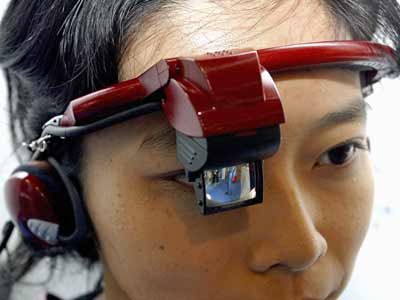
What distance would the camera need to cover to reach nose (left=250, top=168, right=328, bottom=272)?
31.0 inches

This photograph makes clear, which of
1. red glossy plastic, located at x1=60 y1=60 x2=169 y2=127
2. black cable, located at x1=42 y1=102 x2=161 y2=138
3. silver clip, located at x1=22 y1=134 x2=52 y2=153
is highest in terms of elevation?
red glossy plastic, located at x1=60 y1=60 x2=169 y2=127

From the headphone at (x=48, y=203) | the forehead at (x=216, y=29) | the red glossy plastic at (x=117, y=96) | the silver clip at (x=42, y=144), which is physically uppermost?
the forehead at (x=216, y=29)

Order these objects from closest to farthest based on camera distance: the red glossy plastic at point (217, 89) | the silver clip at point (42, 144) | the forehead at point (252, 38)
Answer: the red glossy plastic at point (217, 89) → the forehead at point (252, 38) → the silver clip at point (42, 144)

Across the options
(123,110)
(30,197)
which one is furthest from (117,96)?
(30,197)

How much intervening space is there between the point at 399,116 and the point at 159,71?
108 cm

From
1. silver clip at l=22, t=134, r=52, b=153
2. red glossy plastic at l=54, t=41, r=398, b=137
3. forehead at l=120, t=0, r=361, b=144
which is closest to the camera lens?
A: red glossy plastic at l=54, t=41, r=398, b=137

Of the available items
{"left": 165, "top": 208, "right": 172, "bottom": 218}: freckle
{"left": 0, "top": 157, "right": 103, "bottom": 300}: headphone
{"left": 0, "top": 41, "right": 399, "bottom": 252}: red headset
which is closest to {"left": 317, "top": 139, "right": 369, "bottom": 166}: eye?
{"left": 0, "top": 41, "right": 399, "bottom": 252}: red headset

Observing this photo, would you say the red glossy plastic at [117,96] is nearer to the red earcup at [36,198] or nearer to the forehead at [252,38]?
the forehead at [252,38]

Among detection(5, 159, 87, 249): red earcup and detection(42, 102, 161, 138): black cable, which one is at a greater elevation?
detection(42, 102, 161, 138): black cable

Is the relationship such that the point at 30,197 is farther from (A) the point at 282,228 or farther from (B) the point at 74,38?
(A) the point at 282,228

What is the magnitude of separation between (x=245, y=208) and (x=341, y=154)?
0.17 m

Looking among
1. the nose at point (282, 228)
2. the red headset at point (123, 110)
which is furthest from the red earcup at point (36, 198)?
the nose at point (282, 228)

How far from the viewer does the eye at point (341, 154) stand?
0.84 m

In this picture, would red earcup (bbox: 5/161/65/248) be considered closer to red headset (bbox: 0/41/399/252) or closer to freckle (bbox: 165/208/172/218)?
red headset (bbox: 0/41/399/252)
